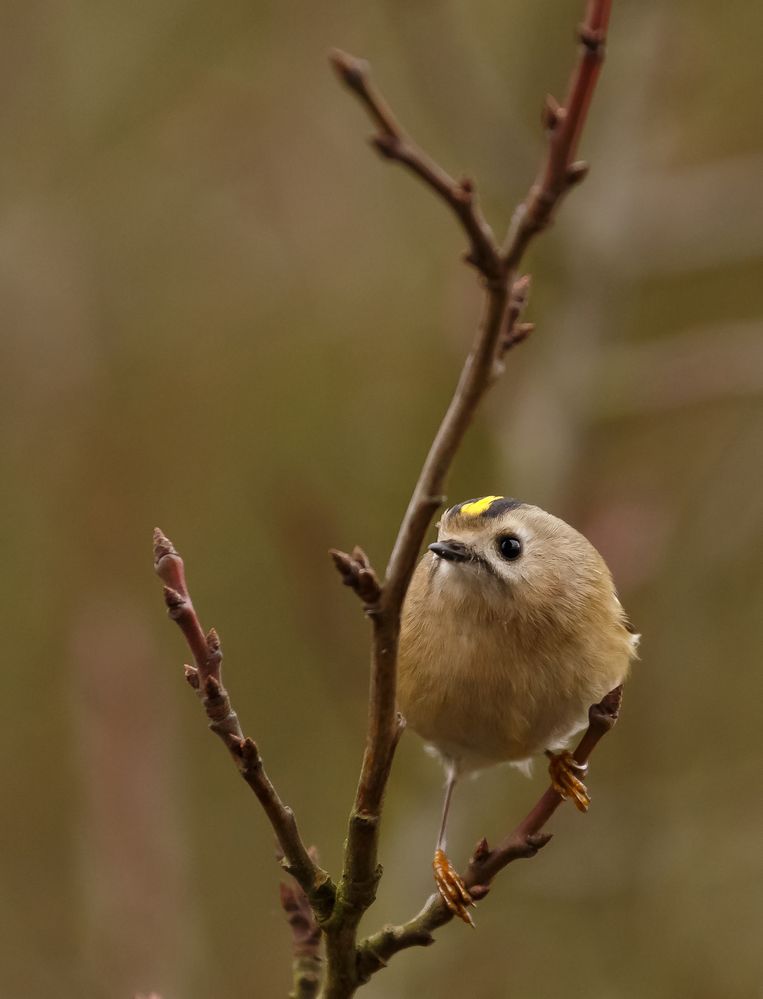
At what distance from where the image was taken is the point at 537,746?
2832 mm

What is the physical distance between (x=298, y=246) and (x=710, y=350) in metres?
1.80

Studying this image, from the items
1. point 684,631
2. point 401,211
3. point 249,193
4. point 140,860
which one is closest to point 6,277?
point 249,193

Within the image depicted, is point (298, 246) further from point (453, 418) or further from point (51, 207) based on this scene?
point (453, 418)

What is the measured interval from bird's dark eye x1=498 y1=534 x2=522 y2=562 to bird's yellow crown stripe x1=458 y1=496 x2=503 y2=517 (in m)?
0.09

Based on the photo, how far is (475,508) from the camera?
299cm

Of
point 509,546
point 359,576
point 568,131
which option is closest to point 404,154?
point 568,131

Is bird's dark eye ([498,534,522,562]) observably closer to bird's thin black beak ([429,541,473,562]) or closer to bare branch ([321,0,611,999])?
bird's thin black beak ([429,541,473,562])

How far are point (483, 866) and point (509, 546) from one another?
41.0 inches

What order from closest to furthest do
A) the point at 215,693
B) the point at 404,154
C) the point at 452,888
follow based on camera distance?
the point at 404,154 < the point at 215,693 < the point at 452,888

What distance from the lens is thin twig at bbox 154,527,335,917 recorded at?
1.60m

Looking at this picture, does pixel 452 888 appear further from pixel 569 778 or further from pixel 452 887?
pixel 569 778

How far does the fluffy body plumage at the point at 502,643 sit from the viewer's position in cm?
272

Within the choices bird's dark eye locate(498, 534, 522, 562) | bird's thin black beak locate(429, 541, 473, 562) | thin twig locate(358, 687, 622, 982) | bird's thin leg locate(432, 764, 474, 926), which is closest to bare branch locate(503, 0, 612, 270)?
thin twig locate(358, 687, 622, 982)

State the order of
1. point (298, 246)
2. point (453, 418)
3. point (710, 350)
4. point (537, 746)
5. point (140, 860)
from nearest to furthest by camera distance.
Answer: point (453, 418)
point (537, 746)
point (140, 860)
point (710, 350)
point (298, 246)
